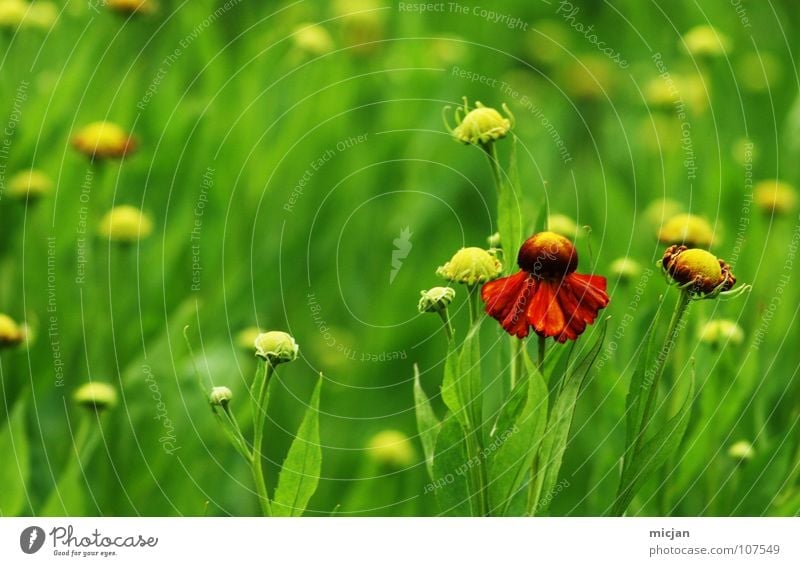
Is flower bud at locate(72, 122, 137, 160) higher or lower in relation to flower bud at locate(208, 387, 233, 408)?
higher

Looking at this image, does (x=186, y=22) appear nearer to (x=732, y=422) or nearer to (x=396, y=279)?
(x=396, y=279)

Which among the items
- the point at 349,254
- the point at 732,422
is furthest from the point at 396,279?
the point at 732,422

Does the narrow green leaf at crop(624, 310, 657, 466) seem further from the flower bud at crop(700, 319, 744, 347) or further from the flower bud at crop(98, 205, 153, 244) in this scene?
the flower bud at crop(98, 205, 153, 244)

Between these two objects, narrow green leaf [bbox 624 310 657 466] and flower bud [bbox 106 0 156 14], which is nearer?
narrow green leaf [bbox 624 310 657 466]

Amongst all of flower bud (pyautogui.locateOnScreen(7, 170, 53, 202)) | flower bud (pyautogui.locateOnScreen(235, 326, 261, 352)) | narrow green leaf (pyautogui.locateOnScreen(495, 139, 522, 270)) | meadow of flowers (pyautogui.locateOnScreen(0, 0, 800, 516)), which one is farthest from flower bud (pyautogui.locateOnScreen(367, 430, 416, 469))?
flower bud (pyautogui.locateOnScreen(7, 170, 53, 202))

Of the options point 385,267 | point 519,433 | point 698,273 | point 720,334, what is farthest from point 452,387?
point 385,267

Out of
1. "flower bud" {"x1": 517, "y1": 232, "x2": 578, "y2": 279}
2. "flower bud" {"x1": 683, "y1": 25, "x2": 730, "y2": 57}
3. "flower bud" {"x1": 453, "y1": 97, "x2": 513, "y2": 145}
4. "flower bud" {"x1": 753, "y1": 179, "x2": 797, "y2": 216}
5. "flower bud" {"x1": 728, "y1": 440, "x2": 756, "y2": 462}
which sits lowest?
"flower bud" {"x1": 728, "y1": 440, "x2": 756, "y2": 462}

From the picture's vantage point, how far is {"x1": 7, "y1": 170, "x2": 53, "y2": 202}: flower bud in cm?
100

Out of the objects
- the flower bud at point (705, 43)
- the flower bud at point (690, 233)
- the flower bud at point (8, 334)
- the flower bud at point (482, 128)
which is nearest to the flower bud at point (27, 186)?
the flower bud at point (8, 334)

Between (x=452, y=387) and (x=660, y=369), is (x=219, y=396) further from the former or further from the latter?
(x=660, y=369)

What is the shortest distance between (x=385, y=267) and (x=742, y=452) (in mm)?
365

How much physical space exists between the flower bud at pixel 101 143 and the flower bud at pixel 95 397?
22cm

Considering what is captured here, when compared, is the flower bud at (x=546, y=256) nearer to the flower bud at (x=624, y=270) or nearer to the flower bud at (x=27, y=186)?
the flower bud at (x=624, y=270)

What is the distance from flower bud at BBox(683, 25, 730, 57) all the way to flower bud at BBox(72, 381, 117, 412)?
0.67 m
